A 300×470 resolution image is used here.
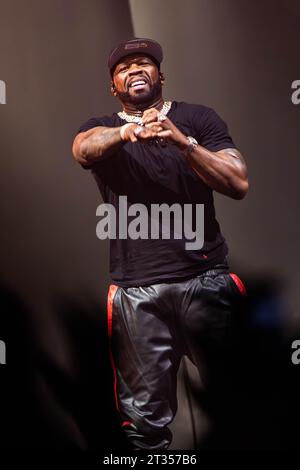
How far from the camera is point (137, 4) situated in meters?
2.32

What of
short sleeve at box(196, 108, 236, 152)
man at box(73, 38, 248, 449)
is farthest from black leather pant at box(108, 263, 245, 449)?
short sleeve at box(196, 108, 236, 152)

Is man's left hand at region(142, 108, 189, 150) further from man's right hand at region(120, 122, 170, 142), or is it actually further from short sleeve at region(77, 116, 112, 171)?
short sleeve at region(77, 116, 112, 171)

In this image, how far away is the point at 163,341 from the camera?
2166mm

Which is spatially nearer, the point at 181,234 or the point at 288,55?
the point at 181,234

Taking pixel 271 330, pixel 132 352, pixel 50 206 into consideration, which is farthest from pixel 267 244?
pixel 50 206

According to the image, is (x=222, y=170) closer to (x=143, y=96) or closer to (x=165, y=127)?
(x=165, y=127)

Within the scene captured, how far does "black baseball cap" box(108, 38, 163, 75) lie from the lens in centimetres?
220

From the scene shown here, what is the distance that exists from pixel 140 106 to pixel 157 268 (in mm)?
554

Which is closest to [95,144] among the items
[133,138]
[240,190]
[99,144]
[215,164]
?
[99,144]

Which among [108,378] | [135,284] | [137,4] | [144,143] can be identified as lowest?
→ [108,378]

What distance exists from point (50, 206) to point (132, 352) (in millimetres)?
585
